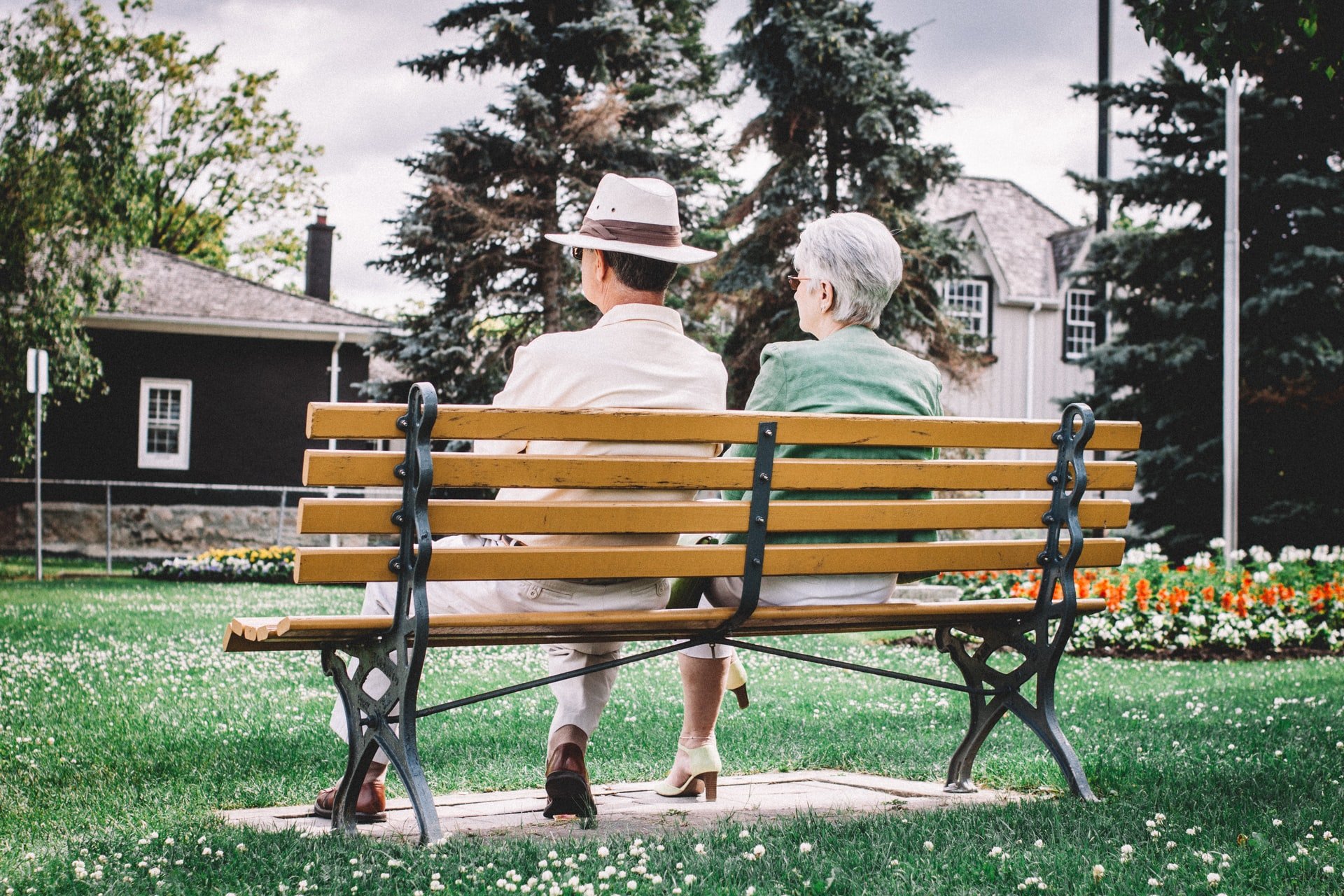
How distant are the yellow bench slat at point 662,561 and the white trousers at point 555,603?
0.50 feet

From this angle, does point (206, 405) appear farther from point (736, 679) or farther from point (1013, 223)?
point (736, 679)

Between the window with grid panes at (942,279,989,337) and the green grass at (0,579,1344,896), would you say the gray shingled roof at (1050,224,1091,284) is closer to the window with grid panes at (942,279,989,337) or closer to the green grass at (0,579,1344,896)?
the window with grid panes at (942,279,989,337)

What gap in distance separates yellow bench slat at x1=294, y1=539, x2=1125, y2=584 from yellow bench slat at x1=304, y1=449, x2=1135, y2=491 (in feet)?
0.54

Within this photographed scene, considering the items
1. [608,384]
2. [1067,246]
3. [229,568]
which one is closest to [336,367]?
[229,568]

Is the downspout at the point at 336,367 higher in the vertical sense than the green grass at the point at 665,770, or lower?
higher

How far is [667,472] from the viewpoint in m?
3.33

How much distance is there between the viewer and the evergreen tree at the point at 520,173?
1977cm

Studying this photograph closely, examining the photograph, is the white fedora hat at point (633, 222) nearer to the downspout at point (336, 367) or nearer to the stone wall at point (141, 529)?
the stone wall at point (141, 529)

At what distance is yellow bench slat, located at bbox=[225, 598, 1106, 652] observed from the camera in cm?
312

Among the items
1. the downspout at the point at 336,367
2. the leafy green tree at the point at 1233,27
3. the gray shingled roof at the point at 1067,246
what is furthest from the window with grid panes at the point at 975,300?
the leafy green tree at the point at 1233,27

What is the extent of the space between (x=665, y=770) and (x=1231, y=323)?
12.3 meters

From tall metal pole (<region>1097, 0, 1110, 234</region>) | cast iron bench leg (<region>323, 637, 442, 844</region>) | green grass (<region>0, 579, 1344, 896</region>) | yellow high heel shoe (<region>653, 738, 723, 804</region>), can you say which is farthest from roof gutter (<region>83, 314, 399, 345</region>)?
cast iron bench leg (<region>323, 637, 442, 844</region>)

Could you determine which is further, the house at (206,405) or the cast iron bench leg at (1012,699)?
the house at (206,405)

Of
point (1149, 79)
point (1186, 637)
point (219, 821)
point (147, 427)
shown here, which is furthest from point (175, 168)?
point (219, 821)
